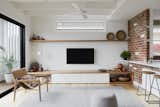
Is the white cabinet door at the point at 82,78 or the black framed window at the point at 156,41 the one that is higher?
the black framed window at the point at 156,41

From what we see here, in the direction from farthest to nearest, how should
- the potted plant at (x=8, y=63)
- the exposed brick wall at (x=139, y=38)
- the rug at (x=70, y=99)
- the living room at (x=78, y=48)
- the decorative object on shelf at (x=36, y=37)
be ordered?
the decorative object on shelf at (x=36, y=37) → the potted plant at (x=8, y=63) → the exposed brick wall at (x=139, y=38) → the living room at (x=78, y=48) → the rug at (x=70, y=99)

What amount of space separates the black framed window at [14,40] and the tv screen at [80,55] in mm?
1771

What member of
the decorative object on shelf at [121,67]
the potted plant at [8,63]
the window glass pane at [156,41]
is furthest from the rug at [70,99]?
the decorative object on shelf at [121,67]

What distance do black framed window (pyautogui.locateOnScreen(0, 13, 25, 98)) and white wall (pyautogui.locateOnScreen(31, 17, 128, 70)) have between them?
827mm

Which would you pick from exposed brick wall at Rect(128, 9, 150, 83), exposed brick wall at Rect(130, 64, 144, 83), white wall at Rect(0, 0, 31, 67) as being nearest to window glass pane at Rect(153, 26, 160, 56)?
exposed brick wall at Rect(128, 9, 150, 83)

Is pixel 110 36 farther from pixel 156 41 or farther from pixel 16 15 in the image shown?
pixel 16 15

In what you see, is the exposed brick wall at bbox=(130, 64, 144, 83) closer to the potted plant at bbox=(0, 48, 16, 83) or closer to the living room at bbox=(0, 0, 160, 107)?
the living room at bbox=(0, 0, 160, 107)

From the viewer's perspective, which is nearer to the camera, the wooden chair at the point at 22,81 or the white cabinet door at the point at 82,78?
the wooden chair at the point at 22,81

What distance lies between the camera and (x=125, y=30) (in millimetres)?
7844

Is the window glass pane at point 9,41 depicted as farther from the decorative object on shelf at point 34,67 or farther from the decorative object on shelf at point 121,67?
the decorative object on shelf at point 121,67

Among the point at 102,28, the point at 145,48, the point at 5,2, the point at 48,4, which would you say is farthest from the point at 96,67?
the point at 5,2

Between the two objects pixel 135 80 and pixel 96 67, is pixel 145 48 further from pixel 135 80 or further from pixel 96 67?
pixel 96 67

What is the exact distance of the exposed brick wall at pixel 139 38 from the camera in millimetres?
5750

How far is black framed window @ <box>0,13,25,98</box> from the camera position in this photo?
6855mm
